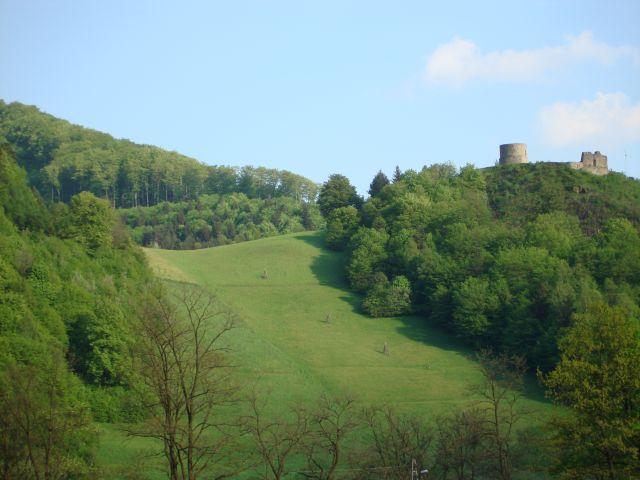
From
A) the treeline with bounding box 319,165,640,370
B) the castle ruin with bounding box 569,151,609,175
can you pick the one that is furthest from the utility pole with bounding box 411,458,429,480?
the castle ruin with bounding box 569,151,609,175

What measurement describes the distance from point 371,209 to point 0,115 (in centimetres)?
10923

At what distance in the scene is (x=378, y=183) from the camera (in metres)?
117

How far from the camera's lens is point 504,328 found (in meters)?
73.9

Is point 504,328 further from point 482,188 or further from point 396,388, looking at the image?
point 482,188

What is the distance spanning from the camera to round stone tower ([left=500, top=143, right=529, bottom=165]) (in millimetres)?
120250

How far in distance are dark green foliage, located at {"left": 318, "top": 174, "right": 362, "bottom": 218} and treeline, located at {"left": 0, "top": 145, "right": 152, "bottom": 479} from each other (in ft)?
123

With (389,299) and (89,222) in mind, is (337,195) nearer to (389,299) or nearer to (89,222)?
(389,299)

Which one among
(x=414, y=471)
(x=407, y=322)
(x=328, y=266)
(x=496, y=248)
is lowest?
(x=414, y=471)

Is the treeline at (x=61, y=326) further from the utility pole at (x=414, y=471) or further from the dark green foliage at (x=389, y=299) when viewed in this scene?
the dark green foliage at (x=389, y=299)

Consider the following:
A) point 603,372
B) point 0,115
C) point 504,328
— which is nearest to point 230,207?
point 0,115

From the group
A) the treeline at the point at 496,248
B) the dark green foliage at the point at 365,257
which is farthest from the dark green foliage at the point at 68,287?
the treeline at the point at 496,248

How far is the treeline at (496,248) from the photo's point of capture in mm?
72750

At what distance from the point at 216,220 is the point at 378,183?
3447 centimetres

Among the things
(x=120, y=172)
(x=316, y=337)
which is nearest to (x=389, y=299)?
(x=316, y=337)
